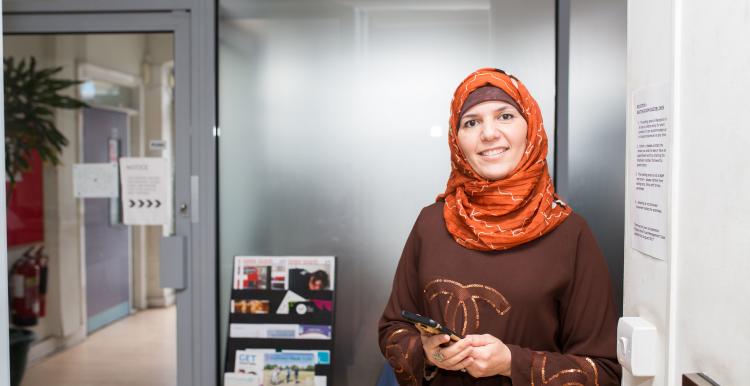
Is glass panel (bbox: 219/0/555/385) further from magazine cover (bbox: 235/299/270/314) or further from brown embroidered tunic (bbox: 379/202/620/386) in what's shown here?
brown embroidered tunic (bbox: 379/202/620/386)

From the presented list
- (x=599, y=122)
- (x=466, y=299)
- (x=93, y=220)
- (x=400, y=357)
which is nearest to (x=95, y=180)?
(x=93, y=220)

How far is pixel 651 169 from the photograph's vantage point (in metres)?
1.12

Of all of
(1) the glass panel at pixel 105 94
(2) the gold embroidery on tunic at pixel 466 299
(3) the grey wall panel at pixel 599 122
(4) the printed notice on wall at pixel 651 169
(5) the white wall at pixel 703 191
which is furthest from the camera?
(1) the glass panel at pixel 105 94

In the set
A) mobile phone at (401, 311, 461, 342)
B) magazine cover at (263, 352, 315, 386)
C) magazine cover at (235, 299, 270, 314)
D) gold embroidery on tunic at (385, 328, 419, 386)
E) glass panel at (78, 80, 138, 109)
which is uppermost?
glass panel at (78, 80, 138, 109)

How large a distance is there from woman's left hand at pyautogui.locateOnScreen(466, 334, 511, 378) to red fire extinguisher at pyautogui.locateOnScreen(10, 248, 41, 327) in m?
2.02

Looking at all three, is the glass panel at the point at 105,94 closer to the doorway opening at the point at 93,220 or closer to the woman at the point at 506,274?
the doorway opening at the point at 93,220

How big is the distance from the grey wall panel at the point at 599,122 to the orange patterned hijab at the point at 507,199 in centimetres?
70

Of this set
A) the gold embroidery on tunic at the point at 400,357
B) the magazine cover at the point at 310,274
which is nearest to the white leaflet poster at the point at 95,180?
the magazine cover at the point at 310,274

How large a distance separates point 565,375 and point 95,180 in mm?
2031

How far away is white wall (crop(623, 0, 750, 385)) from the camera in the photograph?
0.82 m

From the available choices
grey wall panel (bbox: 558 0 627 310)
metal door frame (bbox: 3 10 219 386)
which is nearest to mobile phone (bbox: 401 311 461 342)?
grey wall panel (bbox: 558 0 627 310)

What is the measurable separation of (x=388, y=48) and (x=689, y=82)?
1.61 m

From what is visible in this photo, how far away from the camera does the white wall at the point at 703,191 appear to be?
2.68 ft

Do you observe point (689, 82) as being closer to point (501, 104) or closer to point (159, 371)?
point (501, 104)
